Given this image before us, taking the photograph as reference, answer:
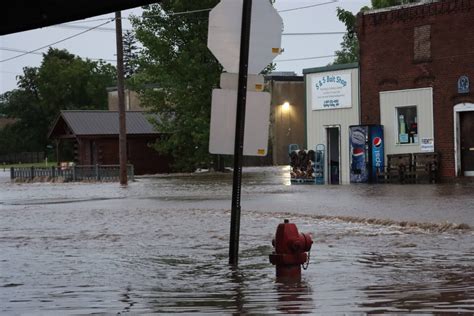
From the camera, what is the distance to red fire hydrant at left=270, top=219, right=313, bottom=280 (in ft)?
28.8

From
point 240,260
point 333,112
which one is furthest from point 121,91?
point 240,260

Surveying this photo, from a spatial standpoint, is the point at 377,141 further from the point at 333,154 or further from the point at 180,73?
the point at 180,73

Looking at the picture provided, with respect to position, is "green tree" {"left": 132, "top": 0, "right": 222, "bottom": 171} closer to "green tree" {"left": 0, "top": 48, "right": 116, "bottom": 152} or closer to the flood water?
the flood water

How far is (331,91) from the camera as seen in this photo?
3319 cm

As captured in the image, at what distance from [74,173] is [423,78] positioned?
23537mm

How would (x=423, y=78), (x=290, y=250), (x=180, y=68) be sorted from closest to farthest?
(x=290, y=250)
(x=423, y=78)
(x=180, y=68)

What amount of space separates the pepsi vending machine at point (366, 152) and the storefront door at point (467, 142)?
10.2 feet

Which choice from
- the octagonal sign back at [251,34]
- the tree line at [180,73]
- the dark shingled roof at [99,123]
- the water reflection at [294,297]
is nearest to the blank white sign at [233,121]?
the octagonal sign back at [251,34]

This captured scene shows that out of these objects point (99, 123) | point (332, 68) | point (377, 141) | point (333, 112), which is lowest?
point (377, 141)

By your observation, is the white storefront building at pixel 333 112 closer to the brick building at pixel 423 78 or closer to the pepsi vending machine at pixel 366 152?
the brick building at pixel 423 78

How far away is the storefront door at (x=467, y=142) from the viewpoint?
1157 inches

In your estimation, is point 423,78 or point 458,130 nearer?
point 458,130

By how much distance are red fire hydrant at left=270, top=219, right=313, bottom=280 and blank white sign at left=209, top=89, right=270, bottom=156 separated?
3.73 ft

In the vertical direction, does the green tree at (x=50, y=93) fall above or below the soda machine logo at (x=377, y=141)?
above
